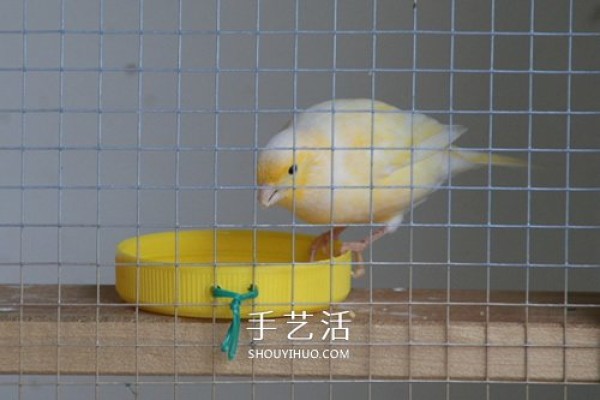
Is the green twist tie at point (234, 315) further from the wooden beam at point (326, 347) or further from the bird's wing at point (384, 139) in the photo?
the bird's wing at point (384, 139)

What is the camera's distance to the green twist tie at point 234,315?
3.23 ft

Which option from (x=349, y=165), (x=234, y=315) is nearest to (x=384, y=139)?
(x=349, y=165)

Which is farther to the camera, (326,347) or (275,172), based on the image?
(275,172)

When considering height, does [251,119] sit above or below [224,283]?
above

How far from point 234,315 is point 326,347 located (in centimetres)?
10

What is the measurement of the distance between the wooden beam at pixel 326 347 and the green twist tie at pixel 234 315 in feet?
0.08

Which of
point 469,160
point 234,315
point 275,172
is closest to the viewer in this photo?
point 234,315

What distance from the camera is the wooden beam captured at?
39.9 inches

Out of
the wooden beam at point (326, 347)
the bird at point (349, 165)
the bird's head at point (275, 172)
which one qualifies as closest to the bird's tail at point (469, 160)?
the bird at point (349, 165)

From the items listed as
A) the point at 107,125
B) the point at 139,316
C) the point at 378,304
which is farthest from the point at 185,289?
the point at 107,125

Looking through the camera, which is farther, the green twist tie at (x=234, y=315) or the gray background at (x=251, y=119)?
the gray background at (x=251, y=119)

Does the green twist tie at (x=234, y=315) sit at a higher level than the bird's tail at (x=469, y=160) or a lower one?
lower

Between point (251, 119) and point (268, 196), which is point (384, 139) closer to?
point (268, 196)

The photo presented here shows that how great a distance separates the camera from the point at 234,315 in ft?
3.23
